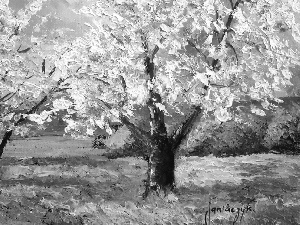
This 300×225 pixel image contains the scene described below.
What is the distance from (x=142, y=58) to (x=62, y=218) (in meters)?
5.58

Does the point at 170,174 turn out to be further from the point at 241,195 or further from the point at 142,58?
the point at 142,58

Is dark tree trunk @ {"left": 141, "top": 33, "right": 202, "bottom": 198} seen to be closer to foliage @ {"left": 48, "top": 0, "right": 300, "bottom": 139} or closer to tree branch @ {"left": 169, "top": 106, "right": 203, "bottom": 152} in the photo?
tree branch @ {"left": 169, "top": 106, "right": 203, "bottom": 152}

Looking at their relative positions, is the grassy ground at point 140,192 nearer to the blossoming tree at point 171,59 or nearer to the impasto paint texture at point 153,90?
the impasto paint texture at point 153,90

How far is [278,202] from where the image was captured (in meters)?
12.2

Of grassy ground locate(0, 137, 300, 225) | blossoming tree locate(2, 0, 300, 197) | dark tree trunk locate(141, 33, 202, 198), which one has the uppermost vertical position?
blossoming tree locate(2, 0, 300, 197)

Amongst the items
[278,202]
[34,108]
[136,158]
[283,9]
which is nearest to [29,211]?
[34,108]

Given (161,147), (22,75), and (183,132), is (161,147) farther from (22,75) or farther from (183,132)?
(22,75)

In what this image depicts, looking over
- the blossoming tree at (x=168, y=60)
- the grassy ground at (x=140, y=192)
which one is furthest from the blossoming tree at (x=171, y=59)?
the grassy ground at (x=140, y=192)

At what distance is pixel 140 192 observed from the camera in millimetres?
14039

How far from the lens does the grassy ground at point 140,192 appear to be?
10.9 metres

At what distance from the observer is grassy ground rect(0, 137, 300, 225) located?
35.8 ft

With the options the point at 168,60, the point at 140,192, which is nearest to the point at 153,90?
the point at 168,60

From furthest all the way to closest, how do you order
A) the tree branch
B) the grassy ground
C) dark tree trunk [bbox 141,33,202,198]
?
the tree branch
dark tree trunk [bbox 141,33,202,198]
the grassy ground

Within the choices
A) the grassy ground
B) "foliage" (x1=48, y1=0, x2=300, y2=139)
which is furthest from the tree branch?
the grassy ground
